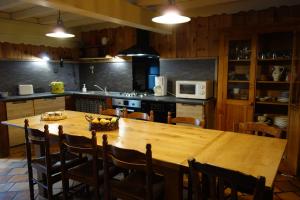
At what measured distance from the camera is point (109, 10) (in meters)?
2.92

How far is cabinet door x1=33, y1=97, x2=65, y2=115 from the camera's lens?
4.51 m

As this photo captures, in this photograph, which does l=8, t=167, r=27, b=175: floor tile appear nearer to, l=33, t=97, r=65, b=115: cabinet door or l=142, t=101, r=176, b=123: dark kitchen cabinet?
l=33, t=97, r=65, b=115: cabinet door

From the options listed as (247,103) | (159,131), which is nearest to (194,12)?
(247,103)

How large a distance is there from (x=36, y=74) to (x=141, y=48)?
252 cm

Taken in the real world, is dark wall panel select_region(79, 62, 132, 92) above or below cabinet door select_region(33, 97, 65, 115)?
above

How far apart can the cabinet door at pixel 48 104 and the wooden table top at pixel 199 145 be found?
1.98m

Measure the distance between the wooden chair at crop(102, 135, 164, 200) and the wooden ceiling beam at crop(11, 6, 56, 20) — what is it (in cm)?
337

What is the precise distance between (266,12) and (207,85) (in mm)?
1373

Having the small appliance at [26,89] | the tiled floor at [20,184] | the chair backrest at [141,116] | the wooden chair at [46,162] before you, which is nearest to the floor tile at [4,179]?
the tiled floor at [20,184]

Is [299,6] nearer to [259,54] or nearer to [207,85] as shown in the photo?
[259,54]

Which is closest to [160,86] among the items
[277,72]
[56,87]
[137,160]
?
[277,72]

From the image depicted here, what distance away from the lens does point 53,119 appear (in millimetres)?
2807

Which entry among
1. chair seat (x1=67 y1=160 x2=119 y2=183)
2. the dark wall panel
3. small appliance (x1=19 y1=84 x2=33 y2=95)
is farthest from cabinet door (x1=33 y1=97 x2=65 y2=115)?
chair seat (x1=67 y1=160 x2=119 y2=183)

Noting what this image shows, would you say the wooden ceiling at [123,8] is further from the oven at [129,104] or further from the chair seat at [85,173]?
the chair seat at [85,173]
